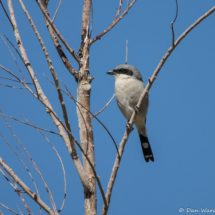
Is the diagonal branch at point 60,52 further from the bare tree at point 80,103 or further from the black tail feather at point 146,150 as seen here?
the black tail feather at point 146,150

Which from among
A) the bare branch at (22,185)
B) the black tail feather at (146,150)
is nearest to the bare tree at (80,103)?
the bare branch at (22,185)

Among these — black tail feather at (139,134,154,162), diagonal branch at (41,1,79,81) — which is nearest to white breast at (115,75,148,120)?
black tail feather at (139,134,154,162)

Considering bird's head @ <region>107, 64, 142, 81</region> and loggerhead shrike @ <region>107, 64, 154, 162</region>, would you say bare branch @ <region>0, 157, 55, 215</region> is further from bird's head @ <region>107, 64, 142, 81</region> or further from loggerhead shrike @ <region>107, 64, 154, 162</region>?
bird's head @ <region>107, 64, 142, 81</region>

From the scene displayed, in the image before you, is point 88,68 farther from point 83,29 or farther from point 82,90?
point 83,29

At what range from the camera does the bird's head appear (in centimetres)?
445

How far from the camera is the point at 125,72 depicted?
4.49m

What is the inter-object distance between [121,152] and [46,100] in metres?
0.77

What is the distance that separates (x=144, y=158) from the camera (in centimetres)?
495

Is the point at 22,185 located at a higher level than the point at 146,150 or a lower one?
lower

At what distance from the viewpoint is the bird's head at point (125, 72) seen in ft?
14.6

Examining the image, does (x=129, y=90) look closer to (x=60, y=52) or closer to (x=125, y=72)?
(x=125, y=72)

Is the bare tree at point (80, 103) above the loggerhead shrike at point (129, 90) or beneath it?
beneath

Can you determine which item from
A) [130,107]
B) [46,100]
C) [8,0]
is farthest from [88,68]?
[130,107]

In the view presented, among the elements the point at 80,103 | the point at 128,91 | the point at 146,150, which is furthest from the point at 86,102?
the point at 146,150
